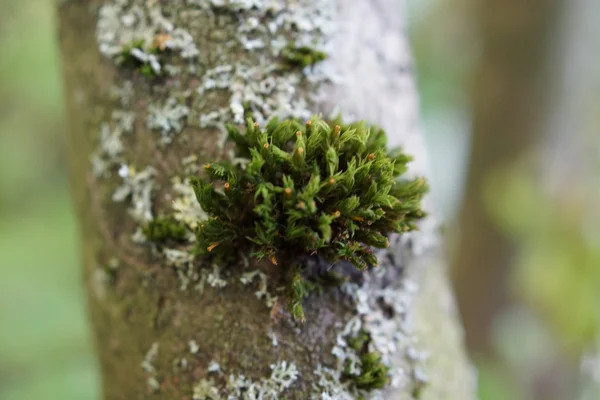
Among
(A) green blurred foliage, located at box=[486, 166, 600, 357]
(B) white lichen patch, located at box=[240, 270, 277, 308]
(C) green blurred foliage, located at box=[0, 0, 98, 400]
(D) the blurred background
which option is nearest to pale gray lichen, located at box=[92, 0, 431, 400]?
(B) white lichen patch, located at box=[240, 270, 277, 308]

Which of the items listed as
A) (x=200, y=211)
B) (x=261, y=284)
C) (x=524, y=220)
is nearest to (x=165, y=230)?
(x=200, y=211)

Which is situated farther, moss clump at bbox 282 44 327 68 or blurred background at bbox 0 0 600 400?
blurred background at bbox 0 0 600 400

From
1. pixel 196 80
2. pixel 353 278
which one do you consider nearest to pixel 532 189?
pixel 353 278

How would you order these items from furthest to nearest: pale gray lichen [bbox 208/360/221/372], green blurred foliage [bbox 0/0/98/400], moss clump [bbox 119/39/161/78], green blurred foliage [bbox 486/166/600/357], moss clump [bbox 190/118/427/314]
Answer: green blurred foliage [bbox 0/0/98/400] < green blurred foliage [bbox 486/166/600/357] < moss clump [bbox 119/39/161/78] < pale gray lichen [bbox 208/360/221/372] < moss clump [bbox 190/118/427/314]

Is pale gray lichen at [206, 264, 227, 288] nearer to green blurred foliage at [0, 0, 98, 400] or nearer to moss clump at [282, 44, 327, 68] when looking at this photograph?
moss clump at [282, 44, 327, 68]

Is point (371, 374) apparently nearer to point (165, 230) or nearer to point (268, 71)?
point (165, 230)

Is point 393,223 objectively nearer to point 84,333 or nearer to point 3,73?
point 84,333
